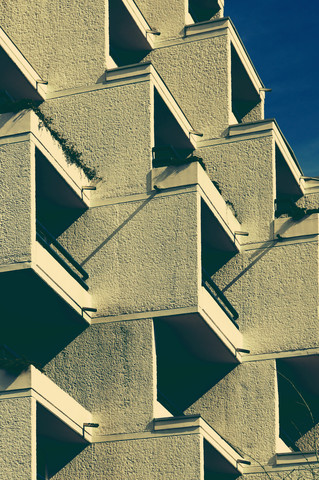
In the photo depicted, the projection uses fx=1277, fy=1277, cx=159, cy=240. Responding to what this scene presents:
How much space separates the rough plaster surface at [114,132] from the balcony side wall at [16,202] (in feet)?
12.6

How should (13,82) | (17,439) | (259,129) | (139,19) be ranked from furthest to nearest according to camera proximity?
1. (139,19)
2. (259,129)
3. (13,82)
4. (17,439)

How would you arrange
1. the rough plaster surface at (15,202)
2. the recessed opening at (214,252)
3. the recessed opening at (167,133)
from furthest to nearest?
the recessed opening at (167,133), the recessed opening at (214,252), the rough plaster surface at (15,202)

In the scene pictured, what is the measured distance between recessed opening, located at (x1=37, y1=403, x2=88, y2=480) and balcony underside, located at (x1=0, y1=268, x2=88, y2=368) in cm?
191

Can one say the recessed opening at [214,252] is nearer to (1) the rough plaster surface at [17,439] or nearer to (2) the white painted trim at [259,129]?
(2) the white painted trim at [259,129]

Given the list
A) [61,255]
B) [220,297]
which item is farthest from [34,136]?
[220,297]

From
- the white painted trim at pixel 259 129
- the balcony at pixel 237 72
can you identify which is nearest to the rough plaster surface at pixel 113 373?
the white painted trim at pixel 259 129

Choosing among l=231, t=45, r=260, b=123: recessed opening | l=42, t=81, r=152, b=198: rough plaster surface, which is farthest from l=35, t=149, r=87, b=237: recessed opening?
l=231, t=45, r=260, b=123: recessed opening

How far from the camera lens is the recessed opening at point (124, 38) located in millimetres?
35972

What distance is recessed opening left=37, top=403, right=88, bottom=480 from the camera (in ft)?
94.8

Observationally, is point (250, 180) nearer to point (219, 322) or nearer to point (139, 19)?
Answer: point (219, 322)

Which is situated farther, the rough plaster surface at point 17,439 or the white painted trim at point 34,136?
the white painted trim at point 34,136

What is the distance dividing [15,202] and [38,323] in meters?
3.63

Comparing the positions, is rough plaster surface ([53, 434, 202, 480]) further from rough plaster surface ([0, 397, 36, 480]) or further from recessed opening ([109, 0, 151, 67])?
recessed opening ([109, 0, 151, 67])

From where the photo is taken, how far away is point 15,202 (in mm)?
28125
